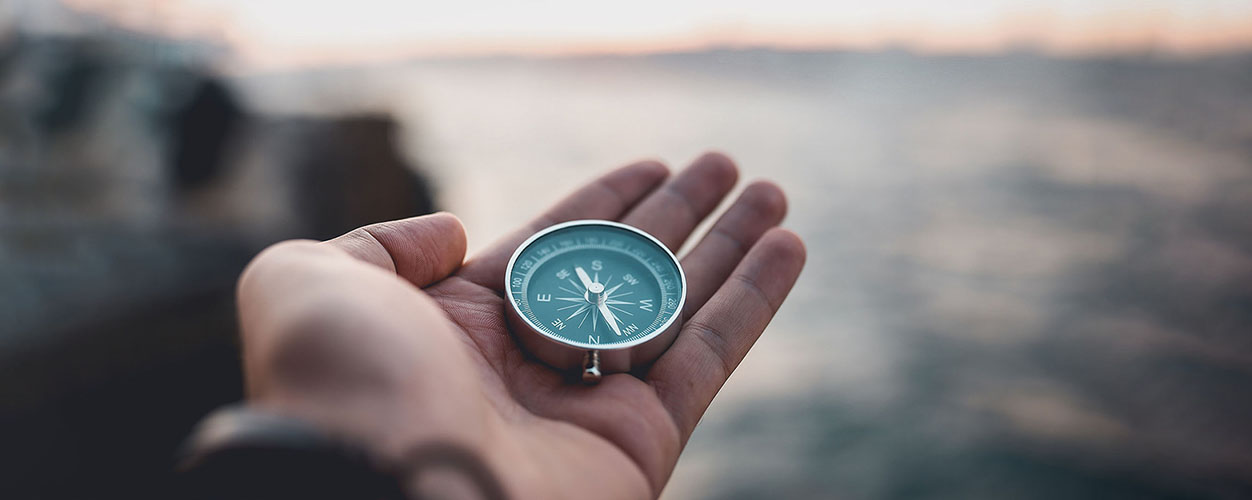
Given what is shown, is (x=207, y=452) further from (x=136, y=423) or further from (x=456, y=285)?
(x=136, y=423)

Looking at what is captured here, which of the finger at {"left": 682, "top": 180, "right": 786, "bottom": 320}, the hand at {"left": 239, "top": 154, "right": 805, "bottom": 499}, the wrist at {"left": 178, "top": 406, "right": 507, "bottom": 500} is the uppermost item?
the finger at {"left": 682, "top": 180, "right": 786, "bottom": 320}

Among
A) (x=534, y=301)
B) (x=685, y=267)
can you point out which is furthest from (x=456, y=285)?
(x=685, y=267)

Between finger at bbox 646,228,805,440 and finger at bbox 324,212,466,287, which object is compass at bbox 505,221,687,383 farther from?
finger at bbox 324,212,466,287

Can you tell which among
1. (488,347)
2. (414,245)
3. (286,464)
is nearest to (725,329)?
(488,347)

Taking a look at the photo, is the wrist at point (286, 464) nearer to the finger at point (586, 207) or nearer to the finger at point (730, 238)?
the finger at point (586, 207)

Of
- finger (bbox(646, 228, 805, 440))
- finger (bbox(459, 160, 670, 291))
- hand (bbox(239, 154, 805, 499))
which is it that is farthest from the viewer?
finger (bbox(459, 160, 670, 291))

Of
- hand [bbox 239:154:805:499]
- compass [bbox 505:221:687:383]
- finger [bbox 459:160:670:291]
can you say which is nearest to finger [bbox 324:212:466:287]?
hand [bbox 239:154:805:499]

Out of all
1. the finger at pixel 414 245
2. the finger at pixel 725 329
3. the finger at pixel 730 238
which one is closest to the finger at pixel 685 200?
the finger at pixel 730 238
